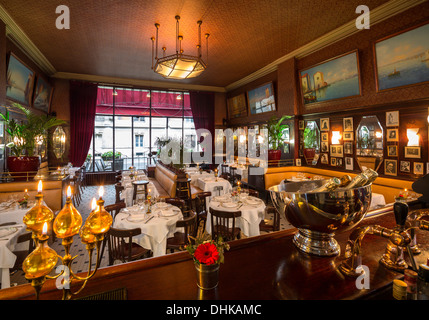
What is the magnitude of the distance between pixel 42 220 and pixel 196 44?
21.3 ft

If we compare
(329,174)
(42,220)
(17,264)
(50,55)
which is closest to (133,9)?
(50,55)

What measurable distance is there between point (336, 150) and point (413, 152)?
5.62 ft

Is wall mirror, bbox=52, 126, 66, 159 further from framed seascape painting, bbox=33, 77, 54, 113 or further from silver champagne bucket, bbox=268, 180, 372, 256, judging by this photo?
silver champagne bucket, bbox=268, 180, 372, 256

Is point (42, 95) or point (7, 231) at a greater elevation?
point (42, 95)

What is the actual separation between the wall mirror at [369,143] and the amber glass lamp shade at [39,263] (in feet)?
18.9

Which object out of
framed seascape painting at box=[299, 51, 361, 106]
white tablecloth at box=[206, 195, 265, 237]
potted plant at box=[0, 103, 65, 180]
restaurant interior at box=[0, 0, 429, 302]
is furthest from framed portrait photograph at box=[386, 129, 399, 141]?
potted plant at box=[0, 103, 65, 180]

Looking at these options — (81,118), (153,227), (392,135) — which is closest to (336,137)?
(392,135)

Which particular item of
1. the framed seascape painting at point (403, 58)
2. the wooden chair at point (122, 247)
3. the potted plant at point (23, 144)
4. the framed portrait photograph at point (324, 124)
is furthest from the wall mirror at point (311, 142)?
the potted plant at point (23, 144)

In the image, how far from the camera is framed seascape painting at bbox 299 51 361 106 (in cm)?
525

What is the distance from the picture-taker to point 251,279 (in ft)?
2.91

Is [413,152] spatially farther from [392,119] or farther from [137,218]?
[137,218]

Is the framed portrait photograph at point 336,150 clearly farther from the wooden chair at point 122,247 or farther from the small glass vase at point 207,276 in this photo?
the small glass vase at point 207,276

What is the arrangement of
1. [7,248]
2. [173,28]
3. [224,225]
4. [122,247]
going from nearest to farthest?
1. [7,248]
2. [122,247]
3. [224,225]
4. [173,28]

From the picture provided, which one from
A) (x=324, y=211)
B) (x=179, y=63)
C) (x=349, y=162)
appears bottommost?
(x=324, y=211)
